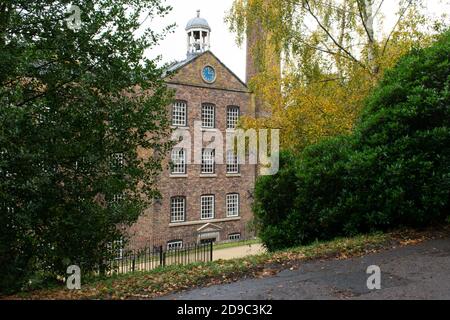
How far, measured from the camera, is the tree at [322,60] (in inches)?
572

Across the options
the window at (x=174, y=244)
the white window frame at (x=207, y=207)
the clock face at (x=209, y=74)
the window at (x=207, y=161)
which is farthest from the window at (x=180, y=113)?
the window at (x=174, y=244)

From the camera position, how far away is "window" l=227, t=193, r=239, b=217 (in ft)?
111

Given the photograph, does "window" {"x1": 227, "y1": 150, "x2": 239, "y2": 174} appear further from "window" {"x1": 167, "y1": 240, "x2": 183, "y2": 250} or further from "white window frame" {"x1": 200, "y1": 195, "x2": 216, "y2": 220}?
"window" {"x1": 167, "y1": 240, "x2": 183, "y2": 250}

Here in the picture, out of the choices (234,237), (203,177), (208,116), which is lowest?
(234,237)

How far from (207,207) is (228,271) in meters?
25.1

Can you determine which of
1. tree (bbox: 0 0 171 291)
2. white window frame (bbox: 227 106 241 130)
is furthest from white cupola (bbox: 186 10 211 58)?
tree (bbox: 0 0 171 291)

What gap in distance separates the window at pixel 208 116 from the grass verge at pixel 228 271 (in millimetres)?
23860

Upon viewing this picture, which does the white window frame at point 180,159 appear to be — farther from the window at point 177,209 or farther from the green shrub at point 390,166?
the green shrub at point 390,166

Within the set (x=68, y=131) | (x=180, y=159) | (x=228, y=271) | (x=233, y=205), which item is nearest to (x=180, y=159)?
(x=180, y=159)

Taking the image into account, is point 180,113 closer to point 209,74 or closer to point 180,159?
point 180,159

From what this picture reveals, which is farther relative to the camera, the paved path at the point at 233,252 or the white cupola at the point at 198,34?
the white cupola at the point at 198,34

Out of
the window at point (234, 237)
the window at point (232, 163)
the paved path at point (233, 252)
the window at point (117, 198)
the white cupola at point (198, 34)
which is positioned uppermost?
the white cupola at point (198, 34)

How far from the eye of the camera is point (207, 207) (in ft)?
106
